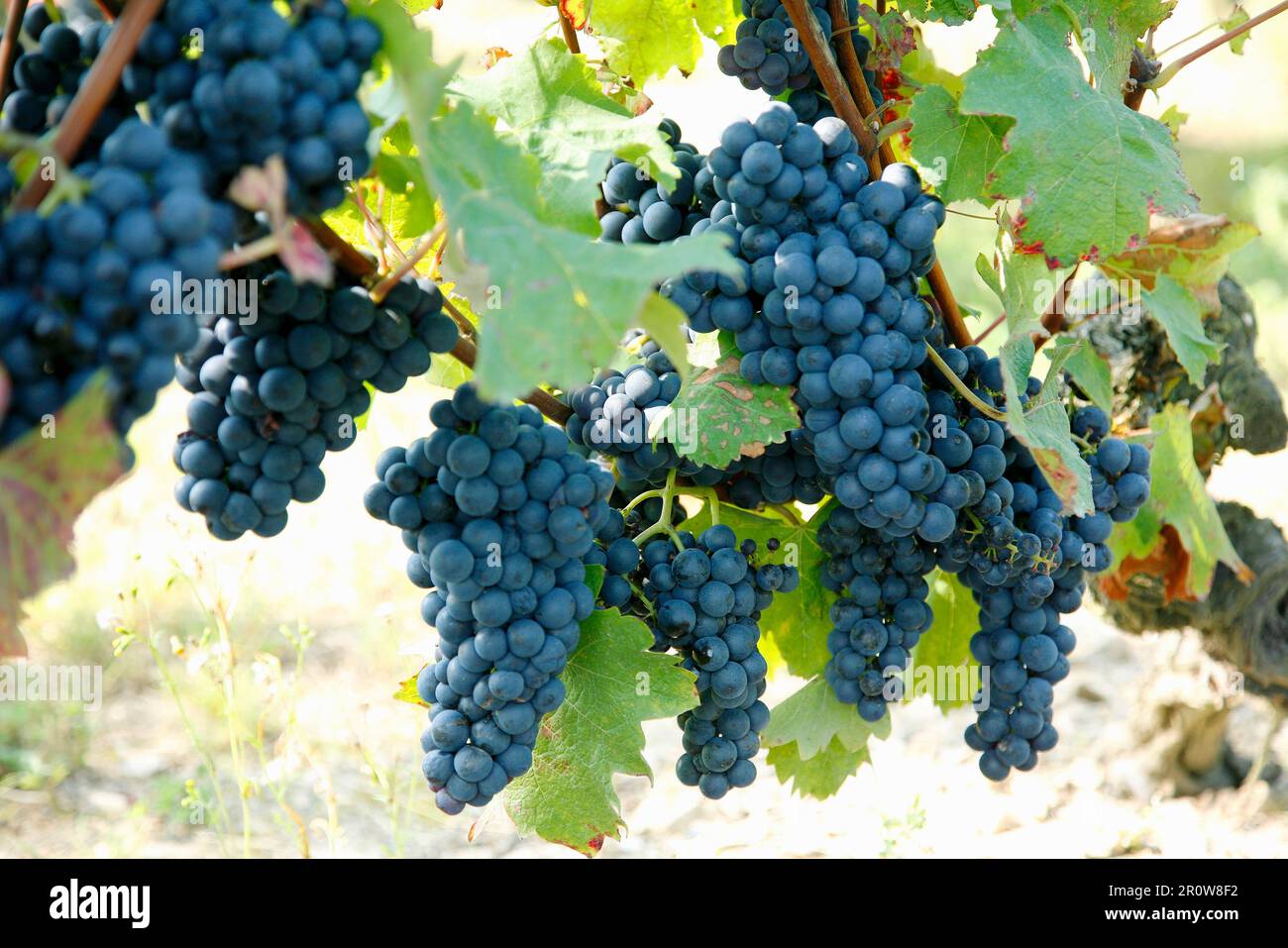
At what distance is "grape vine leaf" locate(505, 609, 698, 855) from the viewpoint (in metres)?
1.27

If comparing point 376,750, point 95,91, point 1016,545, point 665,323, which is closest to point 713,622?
point 1016,545

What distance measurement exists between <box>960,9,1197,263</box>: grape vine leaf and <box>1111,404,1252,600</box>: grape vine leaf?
0.59 m

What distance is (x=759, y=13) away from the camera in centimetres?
131

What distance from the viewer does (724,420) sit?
124 cm

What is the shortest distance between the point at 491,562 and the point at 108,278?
0.48m

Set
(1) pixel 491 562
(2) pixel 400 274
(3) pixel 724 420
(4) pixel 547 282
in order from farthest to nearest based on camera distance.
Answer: (3) pixel 724 420 → (1) pixel 491 562 → (2) pixel 400 274 → (4) pixel 547 282

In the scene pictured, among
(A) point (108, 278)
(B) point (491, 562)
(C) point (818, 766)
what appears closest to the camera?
(A) point (108, 278)

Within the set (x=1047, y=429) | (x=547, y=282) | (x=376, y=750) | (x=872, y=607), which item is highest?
(x=547, y=282)

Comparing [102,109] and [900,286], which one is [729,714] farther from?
[102,109]

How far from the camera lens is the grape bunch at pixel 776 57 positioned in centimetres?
128

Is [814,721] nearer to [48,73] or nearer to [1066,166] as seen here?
[1066,166]

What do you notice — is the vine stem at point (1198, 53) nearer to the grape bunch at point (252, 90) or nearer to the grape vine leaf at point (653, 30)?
the grape vine leaf at point (653, 30)

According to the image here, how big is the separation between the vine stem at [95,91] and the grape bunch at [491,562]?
404 millimetres

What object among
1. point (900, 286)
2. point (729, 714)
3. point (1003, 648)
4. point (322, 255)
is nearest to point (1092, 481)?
point (1003, 648)
